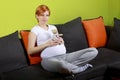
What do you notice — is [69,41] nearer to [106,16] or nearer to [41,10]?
[41,10]

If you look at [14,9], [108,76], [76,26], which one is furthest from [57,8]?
[108,76]

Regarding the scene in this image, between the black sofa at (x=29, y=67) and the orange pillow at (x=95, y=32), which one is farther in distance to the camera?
the orange pillow at (x=95, y=32)

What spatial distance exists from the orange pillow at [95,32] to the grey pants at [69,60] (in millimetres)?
706

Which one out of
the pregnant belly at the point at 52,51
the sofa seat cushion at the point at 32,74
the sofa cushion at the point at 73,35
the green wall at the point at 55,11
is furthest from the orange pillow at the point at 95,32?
the sofa seat cushion at the point at 32,74

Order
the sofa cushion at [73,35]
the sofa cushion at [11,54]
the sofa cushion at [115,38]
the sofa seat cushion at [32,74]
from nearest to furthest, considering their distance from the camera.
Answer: the sofa seat cushion at [32,74] → the sofa cushion at [11,54] → the sofa cushion at [73,35] → the sofa cushion at [115,38]

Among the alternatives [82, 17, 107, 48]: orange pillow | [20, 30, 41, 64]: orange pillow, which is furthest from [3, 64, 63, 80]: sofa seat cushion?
[82, 17, 107, 48]: orange pillow

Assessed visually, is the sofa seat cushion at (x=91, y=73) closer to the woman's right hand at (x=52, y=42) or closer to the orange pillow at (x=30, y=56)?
the woman's right hand at (x=52, y=42)

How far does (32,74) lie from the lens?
241cm

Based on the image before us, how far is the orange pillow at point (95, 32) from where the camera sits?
→ 10.5ft

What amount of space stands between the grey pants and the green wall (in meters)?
0.71

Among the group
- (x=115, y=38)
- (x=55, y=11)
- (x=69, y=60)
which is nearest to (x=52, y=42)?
(x=69, y=60)

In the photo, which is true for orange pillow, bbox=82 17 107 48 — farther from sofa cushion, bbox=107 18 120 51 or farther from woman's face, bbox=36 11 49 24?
woman's face, bbox=36 11 49 24

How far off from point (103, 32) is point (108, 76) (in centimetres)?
85

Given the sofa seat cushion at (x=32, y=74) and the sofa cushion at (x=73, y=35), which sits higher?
the sofa cushion at (x=73, y=35)
